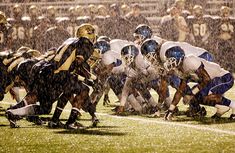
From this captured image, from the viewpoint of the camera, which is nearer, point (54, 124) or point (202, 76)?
point (54, 124)

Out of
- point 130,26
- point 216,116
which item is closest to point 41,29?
point 130,26

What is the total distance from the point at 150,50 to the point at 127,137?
188 cm

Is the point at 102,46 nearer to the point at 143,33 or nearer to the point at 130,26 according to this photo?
the point at 143,33

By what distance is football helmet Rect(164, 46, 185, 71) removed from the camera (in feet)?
30.0

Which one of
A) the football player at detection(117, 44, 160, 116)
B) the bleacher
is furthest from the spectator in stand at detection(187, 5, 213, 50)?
the football player at detection(117, 44, 160, 116)

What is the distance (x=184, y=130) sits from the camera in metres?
8.78

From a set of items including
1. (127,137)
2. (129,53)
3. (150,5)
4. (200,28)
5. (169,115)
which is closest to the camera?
(127,137)

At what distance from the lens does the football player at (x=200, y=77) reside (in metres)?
9.20

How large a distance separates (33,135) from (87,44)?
1357 mm

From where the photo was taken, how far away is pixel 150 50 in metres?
9.68

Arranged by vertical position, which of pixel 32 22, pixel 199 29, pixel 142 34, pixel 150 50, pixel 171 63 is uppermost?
pixel 142 34

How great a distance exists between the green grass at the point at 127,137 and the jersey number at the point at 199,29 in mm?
7972

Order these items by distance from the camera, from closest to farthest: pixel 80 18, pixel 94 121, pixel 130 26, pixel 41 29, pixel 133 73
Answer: pixel 94 121 → pixel 133 73 → pixel 130 26 → pixel 41 29 → pixel 80 18

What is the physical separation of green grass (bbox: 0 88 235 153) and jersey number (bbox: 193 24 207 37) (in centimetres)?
797
